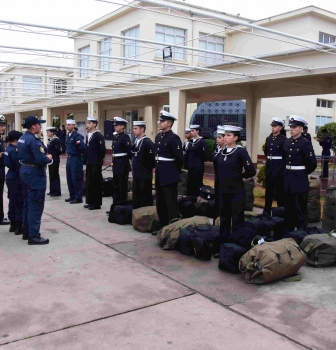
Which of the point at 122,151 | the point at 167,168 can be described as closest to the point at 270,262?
the point at 167,168

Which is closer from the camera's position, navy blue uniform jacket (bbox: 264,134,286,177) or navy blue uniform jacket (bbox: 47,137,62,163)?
navy blue uniform jacket (bbox: 264,134,286,177)

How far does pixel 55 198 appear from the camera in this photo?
9.84 meters

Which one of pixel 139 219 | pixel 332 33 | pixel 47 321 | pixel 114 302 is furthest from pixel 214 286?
pixel 332 33

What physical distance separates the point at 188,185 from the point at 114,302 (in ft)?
18.1

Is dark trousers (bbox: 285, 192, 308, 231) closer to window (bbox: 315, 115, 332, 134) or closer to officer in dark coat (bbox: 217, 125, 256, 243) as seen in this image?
officer in dark coat (bbox: 217, 125, 256, 243)

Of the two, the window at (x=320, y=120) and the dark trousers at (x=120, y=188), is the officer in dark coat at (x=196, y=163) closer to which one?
the dark trousers at (x=120, y=188)

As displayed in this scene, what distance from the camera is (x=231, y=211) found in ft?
17.5

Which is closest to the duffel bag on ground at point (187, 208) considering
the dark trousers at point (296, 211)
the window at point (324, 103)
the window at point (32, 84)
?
the dark trousers at point (296, 211)

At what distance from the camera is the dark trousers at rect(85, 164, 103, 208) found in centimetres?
848

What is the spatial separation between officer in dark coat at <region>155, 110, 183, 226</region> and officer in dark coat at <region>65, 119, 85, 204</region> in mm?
3109

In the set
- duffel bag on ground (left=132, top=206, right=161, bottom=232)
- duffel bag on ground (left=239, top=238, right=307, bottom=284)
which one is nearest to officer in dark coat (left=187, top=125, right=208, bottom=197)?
duffel bag on ground (left=132, top=206, right=161, bottom=232)

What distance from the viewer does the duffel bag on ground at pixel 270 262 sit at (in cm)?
432

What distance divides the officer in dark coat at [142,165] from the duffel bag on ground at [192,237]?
5.71ft

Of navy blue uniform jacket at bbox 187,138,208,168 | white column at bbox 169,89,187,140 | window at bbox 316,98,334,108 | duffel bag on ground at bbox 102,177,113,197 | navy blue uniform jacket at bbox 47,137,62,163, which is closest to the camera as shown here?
navy blue uniform jacket at bbox 187,138,208,168
